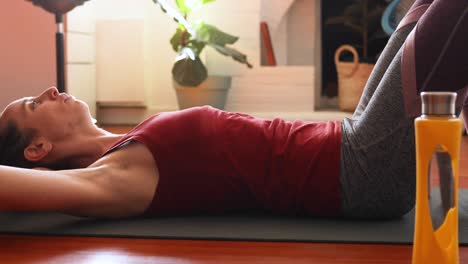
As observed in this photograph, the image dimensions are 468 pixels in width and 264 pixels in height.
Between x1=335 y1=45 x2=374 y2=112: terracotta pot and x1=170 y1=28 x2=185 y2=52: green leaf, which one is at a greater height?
x1=170 y1=28 x2=185 y2=52: green leaf

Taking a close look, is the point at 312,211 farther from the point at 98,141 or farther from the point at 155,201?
the point at 98,141

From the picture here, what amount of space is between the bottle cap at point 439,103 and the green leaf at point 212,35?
3.00 meters

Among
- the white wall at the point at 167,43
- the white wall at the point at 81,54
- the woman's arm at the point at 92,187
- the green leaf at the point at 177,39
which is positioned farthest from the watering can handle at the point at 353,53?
the woman's arm at the point at 92,187

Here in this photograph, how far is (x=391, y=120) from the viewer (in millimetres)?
1398

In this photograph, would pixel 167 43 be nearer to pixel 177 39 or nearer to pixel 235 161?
pixel 177 39

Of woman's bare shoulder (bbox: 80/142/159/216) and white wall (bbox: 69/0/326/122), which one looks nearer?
woman's bare shoulder (bbox: 80/142/159/216)

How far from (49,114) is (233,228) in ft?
1.62

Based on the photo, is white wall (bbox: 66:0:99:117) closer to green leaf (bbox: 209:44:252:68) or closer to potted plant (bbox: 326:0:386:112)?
green leaf (bbox: 209:44:252:68)

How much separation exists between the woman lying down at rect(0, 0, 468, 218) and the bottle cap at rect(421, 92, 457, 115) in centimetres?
40

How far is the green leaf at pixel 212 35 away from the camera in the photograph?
3.91m

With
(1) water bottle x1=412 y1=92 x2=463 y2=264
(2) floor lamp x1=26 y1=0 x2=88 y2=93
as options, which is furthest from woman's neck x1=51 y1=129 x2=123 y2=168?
(2) floor lamp x1=26 y1=0 x2=88 y2=93

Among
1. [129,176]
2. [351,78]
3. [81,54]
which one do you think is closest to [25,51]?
[81,54]

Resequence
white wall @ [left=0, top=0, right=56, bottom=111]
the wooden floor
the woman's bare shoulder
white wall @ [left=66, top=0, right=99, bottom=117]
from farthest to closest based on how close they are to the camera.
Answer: white wall @ [left=66, top=0, right=99, bottom=117] → white wall @ [left=0, top=0, right=56, bottom=111] → the woman's bare shoulder → the wooden floor

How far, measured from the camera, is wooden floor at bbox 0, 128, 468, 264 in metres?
1.21
